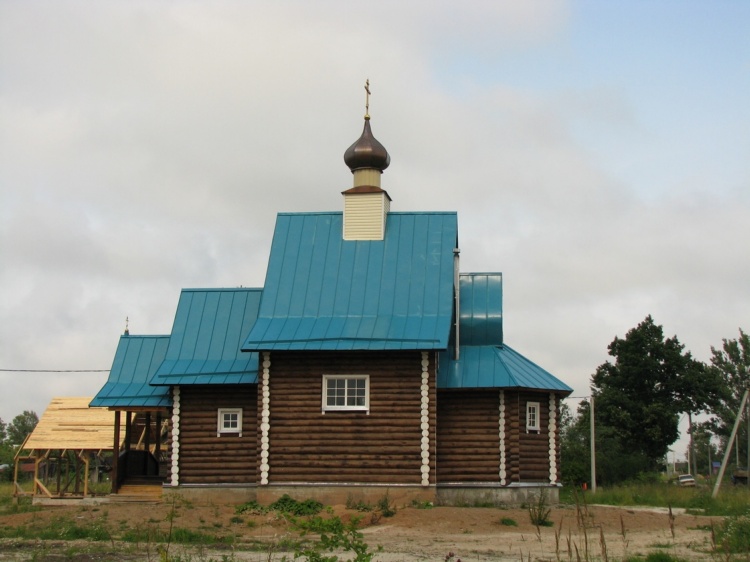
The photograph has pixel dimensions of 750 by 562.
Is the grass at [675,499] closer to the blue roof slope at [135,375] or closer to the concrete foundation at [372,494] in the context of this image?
the concrete foundation at [372,494]

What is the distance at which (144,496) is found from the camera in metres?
25.0

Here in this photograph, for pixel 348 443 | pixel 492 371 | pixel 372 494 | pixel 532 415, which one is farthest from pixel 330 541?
pixel 532 415

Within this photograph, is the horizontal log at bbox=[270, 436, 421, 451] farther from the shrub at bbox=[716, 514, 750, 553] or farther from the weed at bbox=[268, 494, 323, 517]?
the shrub at bbox=[716, 514, 750, 553]

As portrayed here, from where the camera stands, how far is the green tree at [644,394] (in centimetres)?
4312

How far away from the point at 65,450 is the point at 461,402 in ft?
39.8

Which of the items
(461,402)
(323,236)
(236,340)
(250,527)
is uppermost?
(323,236)

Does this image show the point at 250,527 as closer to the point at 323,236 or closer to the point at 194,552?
the point at 194,552

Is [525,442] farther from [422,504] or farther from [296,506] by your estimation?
[296,506]

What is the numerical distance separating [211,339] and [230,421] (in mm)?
2417

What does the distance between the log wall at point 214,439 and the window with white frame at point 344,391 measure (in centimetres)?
207

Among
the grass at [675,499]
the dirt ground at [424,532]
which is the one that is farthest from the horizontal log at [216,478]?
the grass at [675,499]

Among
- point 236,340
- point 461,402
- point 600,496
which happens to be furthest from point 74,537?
point 600,496

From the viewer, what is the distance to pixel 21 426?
104 m

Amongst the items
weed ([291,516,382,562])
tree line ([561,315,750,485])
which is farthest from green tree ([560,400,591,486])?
weed ([291,516,382,562])
